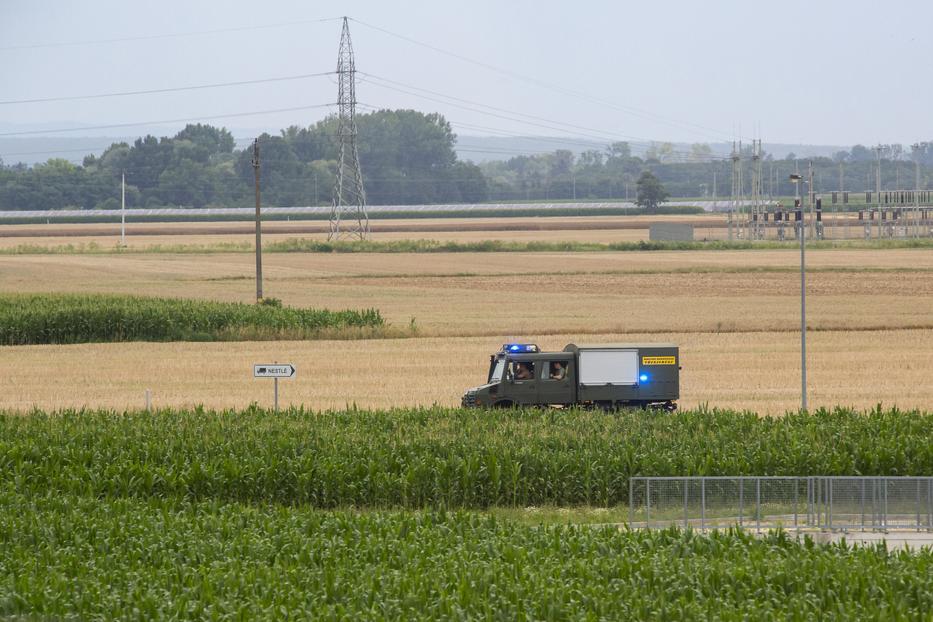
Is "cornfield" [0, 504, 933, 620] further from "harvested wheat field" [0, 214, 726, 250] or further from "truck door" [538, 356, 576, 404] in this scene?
"harvested wheat field" [0, 214, 726, 250]

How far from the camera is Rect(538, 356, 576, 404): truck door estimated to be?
3506 centimetres

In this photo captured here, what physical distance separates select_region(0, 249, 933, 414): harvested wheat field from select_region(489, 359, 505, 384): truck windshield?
3895 millimetres

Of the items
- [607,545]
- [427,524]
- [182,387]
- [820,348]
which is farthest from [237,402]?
[820,348]

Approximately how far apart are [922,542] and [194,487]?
15245 millimetres

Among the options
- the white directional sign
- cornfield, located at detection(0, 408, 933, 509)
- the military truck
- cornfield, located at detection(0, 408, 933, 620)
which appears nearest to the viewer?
cornfield, located at detection(0, 408, 933, 620)

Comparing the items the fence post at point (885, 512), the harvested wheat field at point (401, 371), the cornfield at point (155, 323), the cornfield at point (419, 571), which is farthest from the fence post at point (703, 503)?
the cornfield at point (155, 323)

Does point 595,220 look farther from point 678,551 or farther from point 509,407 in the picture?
point 678,551

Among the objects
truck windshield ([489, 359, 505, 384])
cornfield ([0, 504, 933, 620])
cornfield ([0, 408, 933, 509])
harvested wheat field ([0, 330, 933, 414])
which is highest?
truck windshield ([489, 359, 505, 384])

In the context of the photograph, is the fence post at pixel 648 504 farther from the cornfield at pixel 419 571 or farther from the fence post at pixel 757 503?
the fence post at pixel 757 503

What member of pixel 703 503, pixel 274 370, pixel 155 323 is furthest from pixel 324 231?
pixel 703 503

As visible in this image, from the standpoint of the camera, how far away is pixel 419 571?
21297 millimetres

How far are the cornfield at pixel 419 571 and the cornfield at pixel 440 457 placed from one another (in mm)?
3945

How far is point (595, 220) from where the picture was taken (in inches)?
7584

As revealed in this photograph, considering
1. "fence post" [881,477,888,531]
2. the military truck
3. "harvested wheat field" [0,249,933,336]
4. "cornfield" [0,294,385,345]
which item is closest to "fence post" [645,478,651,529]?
"fence post" [881,477,888,531]
